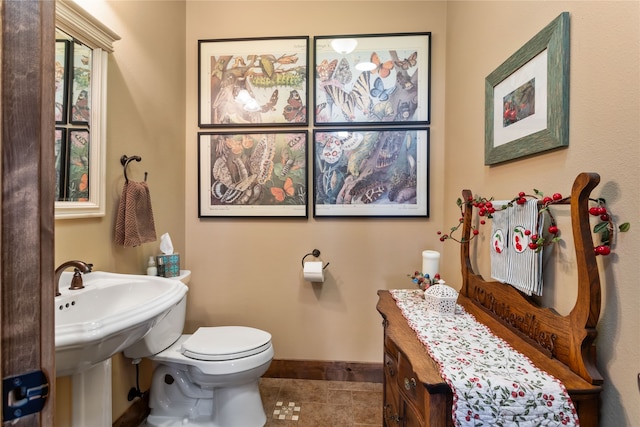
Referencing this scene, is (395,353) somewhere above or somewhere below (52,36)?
below

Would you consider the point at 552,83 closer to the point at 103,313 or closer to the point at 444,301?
the point at 444,301

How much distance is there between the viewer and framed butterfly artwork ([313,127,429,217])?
79.6 inches

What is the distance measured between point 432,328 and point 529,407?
1.29 feet

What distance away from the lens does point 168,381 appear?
5.48 feet

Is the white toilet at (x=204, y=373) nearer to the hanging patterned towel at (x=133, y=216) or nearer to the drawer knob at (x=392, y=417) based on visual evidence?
the hanging patterned towel at (x=133, y=216)

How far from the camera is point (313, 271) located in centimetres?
195

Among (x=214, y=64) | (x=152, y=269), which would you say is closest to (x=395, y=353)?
(x=152, y=269)

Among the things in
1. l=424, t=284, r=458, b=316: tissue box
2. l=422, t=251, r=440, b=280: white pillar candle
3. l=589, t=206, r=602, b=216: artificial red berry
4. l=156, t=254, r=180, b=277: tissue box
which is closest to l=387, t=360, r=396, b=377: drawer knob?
l=424, t=284, r=458, b=316: tissue box

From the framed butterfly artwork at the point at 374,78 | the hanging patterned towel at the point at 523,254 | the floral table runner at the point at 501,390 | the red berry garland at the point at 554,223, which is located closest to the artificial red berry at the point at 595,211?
the red berry garland at the point at 554,223

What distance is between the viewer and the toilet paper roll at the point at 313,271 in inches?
76.6

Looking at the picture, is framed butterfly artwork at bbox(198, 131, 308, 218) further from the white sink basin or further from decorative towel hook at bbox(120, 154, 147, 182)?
the white sink basin

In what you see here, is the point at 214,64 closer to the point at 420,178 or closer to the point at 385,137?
the point at 385,137

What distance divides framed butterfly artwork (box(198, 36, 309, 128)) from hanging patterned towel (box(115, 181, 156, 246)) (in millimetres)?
791

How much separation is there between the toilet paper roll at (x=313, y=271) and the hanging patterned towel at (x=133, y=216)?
0.93 meters
